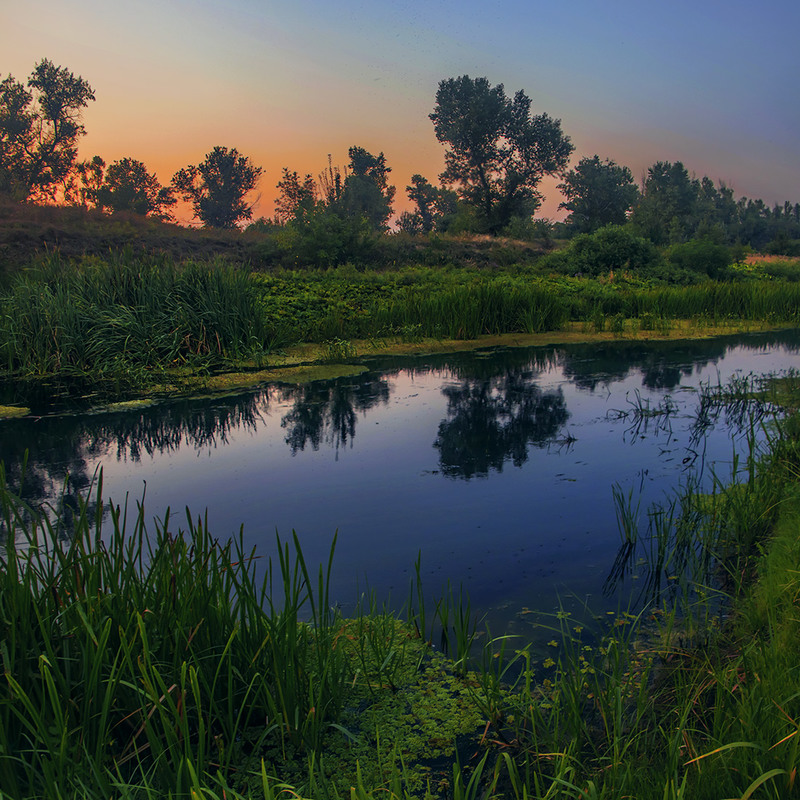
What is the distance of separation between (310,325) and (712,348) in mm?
7082

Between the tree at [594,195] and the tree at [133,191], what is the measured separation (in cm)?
3389

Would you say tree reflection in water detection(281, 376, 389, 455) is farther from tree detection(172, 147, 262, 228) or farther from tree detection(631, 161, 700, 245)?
tree detection(172, 147, 262, 228)

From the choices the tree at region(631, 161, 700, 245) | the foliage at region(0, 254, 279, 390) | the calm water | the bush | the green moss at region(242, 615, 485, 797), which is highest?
the tree at region(631, 161, 700, 245)

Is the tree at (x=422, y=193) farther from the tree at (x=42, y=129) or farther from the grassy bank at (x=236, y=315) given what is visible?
the grassy bank at (x=236, y=315)

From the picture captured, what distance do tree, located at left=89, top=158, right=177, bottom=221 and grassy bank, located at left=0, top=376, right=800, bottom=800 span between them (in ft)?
179

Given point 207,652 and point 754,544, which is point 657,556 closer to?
point 754,544

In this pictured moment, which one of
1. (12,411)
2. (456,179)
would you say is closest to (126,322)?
(12,411)

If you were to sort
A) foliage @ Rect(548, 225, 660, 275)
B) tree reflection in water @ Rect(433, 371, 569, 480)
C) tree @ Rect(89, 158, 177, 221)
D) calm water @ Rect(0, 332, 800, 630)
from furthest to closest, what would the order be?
tree @ Rect(89, 158, 177, 221), foliage @ Rect(548, 225, 660, 275), tree reflection in water @ Rect(433, 371, 569, 480), calm water @ Rect(0, 332, 800, 630)

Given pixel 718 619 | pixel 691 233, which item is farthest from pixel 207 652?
pixel 691 233

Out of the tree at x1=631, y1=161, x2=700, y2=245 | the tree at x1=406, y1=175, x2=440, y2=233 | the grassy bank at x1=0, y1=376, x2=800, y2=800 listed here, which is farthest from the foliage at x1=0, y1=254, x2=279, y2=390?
the tree at x1=406, y1=175, x2=440, y2=233

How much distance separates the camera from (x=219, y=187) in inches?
2517

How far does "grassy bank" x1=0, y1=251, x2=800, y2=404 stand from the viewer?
895cm

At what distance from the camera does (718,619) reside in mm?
3102

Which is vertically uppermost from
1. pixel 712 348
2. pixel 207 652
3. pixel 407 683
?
pixel 712 348
